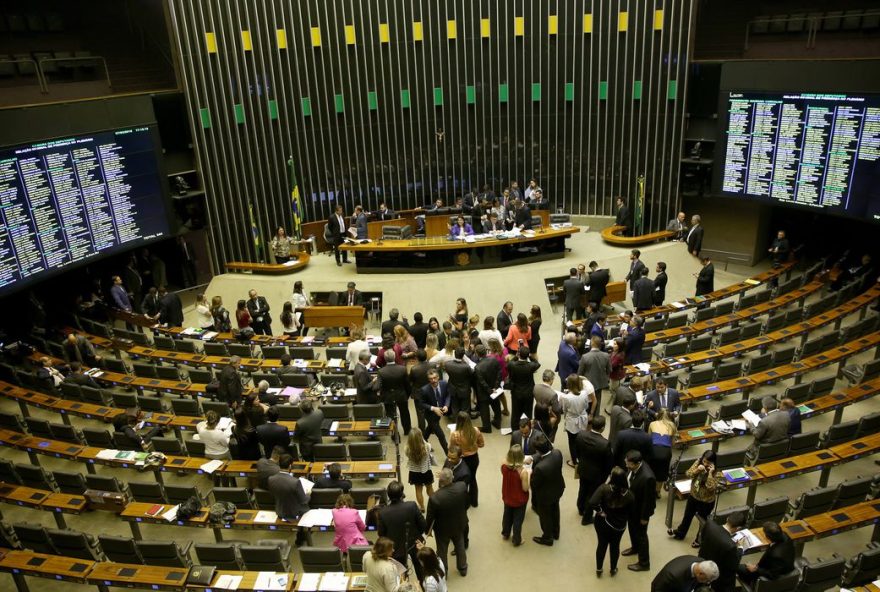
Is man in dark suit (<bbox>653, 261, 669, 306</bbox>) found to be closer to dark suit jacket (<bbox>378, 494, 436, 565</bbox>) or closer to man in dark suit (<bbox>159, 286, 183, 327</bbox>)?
dark suit jacket (<bbox>378, 494, 436, 565</bbox>)

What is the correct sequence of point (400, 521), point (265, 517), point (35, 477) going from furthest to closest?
point (35, 477), point (265, 517), point (400, 521)

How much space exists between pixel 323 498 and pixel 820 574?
4.72 metres

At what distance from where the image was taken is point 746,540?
627cm

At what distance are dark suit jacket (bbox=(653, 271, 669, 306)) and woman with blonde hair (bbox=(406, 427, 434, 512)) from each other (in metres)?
6.76

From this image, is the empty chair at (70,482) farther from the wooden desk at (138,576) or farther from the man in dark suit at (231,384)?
the man in dark suit at (231,384)

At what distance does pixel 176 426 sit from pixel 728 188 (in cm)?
1241

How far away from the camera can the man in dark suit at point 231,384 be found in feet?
30.1

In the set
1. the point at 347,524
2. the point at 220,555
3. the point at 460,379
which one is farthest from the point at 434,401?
the point at 220,555

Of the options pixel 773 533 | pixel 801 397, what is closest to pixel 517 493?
pixel 773 533

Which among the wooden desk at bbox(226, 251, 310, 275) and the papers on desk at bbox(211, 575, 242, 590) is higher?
the wooden desk at bbox(226, 251, 310, 275)

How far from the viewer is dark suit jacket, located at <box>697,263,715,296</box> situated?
41.8ft

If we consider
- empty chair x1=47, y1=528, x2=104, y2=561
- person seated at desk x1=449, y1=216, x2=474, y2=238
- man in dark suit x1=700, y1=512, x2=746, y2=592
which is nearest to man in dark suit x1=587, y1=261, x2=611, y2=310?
person seated at desk x1=449, y1=216, x2=474, y2=238

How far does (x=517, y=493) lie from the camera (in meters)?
6.80

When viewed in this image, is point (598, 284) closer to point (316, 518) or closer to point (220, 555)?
point (316, 518)
